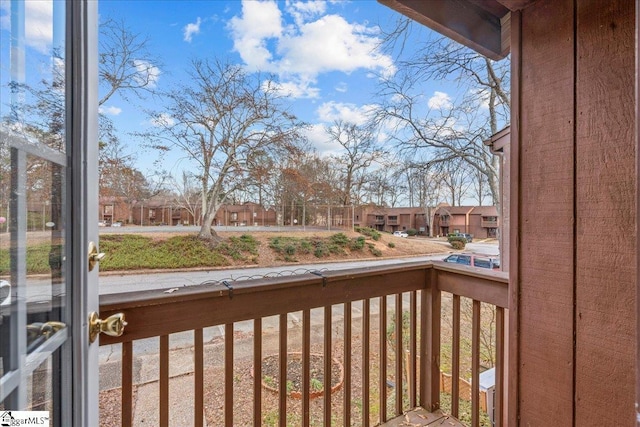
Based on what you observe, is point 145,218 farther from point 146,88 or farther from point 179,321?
point 179,321

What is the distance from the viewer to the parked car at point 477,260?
2.39 meters

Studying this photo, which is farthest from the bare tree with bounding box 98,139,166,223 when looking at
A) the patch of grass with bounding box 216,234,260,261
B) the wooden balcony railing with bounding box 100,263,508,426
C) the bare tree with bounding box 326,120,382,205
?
the bare tree with bounding box 326,120,382,205

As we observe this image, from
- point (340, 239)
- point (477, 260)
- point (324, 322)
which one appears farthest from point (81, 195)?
point (340, 239)

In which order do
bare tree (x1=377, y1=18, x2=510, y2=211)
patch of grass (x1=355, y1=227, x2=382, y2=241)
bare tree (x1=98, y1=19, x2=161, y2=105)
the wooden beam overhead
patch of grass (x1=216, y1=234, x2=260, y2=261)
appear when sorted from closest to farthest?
the wooden beam overhead < bare tree (x1=98, y1=19, x2=161, y2=105) < bare tree (x1=377, y1=18, x2=510, y2=211) < patch of grass (x1=216, y1=234, x2=260, y2=261) < patch of grass (x1=355, y1=227, x2=382, y2=241)

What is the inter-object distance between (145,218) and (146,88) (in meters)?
2.34

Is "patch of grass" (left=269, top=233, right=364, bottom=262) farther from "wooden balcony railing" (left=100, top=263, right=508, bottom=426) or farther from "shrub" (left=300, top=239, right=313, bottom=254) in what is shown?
"wooden balcony railing" (left=100, top=263, right=508, bottom=426)

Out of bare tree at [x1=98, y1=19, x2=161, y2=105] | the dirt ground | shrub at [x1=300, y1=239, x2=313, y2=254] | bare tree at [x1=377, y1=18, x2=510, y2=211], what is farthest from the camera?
shrub at [x1=300, y1=239, x2=313, y2=254]

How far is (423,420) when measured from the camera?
59.7 inches

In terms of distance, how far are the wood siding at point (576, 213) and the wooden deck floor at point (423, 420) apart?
0.76m

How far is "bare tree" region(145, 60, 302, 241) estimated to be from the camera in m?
6.16

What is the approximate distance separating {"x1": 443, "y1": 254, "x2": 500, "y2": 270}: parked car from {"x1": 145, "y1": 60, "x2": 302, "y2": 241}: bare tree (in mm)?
4456

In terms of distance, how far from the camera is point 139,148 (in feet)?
16.9

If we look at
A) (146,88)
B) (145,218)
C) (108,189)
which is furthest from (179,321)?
(146,88)

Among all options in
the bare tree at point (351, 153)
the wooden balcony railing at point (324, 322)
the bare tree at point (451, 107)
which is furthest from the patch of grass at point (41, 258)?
the bare tree at point (351, 153)
